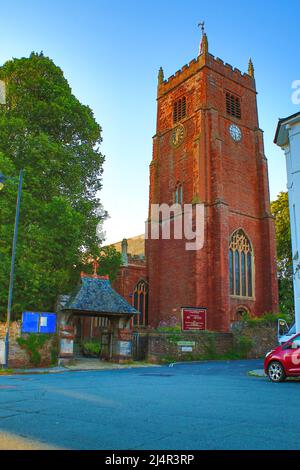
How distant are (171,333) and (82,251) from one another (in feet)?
22.6

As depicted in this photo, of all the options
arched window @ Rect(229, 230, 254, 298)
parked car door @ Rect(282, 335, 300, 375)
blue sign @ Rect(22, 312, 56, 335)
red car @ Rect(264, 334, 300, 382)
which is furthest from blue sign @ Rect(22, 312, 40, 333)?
arched window @ Rect(229, 230, 254, 298)

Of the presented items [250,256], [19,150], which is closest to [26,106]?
[19,150]

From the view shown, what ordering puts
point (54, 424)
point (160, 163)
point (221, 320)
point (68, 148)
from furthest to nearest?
point (160, 163) < point (221, 320) < point (68, 148) < point (54, 424)

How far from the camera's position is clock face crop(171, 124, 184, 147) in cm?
3803

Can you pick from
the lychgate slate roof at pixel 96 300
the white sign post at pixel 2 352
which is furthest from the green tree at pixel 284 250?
the white sign post at pixel 2 352

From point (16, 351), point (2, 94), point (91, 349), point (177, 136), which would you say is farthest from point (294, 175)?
point (177, 136)

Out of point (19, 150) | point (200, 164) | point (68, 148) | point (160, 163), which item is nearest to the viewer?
point (19, 150)

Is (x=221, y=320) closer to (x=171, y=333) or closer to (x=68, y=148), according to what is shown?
(x=171, y=333)

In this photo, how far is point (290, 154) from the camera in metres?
21.5

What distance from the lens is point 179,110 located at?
3956cm

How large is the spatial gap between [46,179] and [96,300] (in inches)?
276

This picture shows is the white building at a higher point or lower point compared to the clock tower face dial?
lower

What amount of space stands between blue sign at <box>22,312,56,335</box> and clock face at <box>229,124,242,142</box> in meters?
23.5

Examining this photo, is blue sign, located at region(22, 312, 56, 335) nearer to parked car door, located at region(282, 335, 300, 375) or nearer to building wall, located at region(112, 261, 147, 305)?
A: parked car door, located at region(282, 335, 300, 375)
